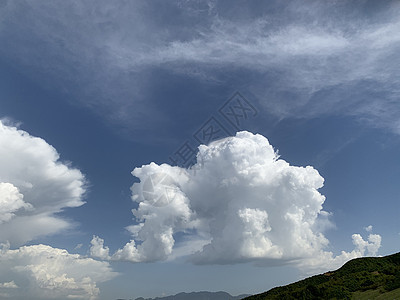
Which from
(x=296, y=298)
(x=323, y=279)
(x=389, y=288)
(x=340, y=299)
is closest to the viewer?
(x=389, y=288)

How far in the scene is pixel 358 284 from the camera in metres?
50.5

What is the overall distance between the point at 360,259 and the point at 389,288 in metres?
34.8

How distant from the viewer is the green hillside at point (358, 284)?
42.5 m

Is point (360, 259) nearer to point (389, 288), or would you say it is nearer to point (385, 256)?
point (385, 256)

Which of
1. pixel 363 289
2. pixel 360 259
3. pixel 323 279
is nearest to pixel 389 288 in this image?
pixel 363 289

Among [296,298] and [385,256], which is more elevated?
[385,256]

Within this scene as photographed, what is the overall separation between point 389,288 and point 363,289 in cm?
724

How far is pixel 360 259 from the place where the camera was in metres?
72.6

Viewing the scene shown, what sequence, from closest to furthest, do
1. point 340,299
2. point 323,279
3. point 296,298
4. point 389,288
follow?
point 389,288 → point 340,299 → point 296,298 → point 323,279

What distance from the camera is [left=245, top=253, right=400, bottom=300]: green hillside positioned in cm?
4253

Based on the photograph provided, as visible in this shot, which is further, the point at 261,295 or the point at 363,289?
the point at 261,295

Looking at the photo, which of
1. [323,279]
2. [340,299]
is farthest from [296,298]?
[323,279]

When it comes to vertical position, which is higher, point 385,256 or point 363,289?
point 385,256

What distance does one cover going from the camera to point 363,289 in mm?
47656
